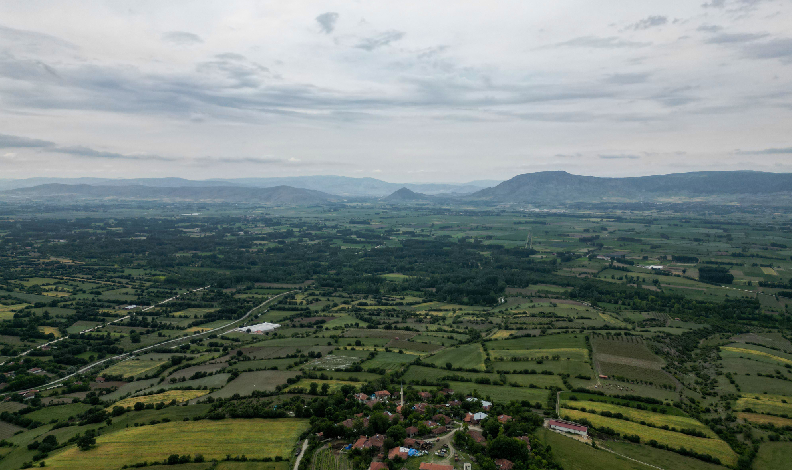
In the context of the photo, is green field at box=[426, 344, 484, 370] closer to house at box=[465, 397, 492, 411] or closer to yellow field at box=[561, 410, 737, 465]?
house at box=[465, 397, 492, 411]

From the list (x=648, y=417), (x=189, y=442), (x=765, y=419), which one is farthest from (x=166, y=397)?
(x=765, y=419)

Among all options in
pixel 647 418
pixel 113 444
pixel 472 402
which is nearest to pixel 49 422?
pixel 113 444

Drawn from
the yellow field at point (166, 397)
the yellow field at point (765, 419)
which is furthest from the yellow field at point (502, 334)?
the yellow field at point (166, 397)

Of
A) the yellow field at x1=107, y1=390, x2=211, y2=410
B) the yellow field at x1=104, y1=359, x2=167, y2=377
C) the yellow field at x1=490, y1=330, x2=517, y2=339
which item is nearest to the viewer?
the yellow field at x1=107, y1=390, x2=211, y2=410

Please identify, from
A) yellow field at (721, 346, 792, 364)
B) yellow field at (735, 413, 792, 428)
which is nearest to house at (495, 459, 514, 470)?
yellow field at (735, 413, 792, 428)

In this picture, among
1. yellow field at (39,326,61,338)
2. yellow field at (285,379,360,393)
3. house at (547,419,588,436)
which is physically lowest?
yellow field at (39,326,61,338)

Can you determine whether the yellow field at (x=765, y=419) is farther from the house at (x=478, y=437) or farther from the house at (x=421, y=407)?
the house at (x=421, y=407)
